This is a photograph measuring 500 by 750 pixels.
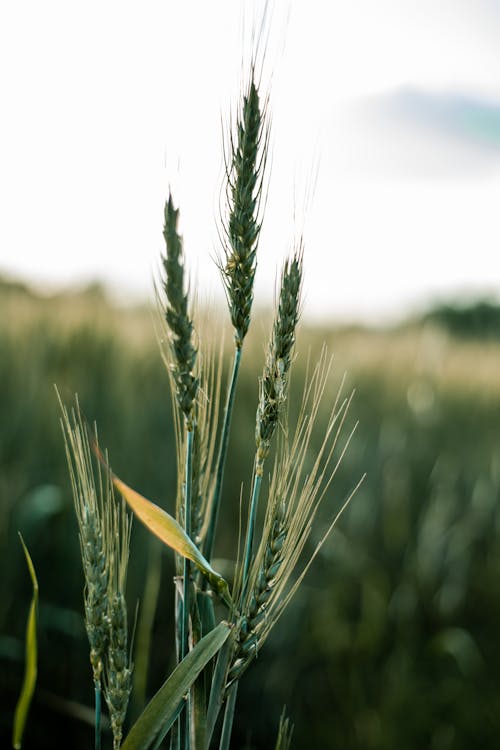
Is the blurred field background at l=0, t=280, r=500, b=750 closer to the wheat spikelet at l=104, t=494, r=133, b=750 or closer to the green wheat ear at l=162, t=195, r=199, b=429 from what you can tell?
the wheat spikelet at l=104, t=494, r=133, b=750

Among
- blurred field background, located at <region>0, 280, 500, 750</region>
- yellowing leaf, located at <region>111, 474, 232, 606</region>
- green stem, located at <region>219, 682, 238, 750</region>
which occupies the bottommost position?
blurred field background, located at <region>0, 280, 500, 750</region>

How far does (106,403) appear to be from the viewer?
188 centimetres

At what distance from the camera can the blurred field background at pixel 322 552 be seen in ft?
5.04

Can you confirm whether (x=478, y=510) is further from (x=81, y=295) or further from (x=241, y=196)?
(x=241, y=196)

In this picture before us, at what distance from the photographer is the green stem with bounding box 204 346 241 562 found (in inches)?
16.0

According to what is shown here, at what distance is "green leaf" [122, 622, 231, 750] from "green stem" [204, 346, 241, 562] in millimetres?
59

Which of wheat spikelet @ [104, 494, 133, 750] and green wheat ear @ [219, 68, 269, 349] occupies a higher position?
green wheat ear @ [219, 68, 269, 349]

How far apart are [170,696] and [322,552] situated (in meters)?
1.48

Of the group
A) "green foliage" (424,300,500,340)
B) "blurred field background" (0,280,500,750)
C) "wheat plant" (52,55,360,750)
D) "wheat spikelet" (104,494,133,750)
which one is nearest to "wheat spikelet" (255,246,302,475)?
"wheat plant" (52,55,360,750)

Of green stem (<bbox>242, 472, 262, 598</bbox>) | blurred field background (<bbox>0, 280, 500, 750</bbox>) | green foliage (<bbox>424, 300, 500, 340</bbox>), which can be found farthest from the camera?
green foliage (<bbox>424, 300, 500, 340</bbox>)

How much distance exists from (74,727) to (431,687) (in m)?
0.84

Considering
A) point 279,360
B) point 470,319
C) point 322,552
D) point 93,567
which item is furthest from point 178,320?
point 470,319

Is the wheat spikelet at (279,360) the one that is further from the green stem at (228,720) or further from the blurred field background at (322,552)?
the blurred field background at (322,552)

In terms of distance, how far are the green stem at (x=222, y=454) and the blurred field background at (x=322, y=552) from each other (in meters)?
1.04
